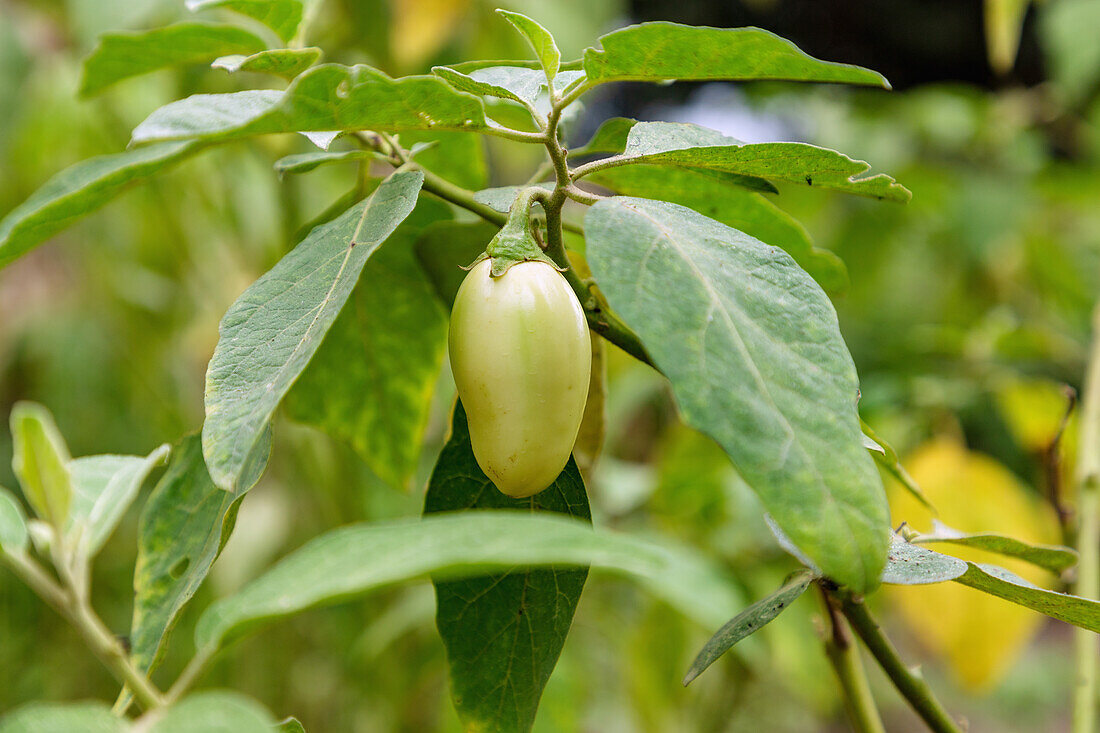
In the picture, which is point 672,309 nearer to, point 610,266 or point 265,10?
point 610,266

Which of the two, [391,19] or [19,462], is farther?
[391,19]

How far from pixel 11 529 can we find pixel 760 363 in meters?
0.15

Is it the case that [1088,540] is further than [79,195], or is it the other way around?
[1088,540]

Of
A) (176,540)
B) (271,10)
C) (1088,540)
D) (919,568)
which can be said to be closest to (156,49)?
(271,10)

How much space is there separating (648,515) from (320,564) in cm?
67

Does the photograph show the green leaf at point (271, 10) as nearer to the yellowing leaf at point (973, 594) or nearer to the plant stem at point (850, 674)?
the plant stem at point (850, 674)

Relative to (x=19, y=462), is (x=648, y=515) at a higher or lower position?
lower

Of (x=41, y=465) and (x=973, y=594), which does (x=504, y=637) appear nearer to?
(x=41, y=465)

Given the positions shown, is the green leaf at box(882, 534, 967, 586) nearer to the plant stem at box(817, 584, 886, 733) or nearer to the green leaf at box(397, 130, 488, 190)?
the plant stem at box(817, 584, 886, 733)

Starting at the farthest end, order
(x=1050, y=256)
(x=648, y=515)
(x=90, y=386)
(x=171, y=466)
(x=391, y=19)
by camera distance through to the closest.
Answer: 1. (x=90, y=386)
2. (x=1050, y=256)
3. (x=648, y=515)
4. (x=391, y=19)
5. (x=171, y=466)

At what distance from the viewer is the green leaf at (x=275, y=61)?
207 millimetres

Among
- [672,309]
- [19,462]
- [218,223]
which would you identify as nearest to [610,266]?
[672,309]

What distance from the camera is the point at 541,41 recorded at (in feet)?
0.72

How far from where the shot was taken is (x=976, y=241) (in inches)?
32.8
